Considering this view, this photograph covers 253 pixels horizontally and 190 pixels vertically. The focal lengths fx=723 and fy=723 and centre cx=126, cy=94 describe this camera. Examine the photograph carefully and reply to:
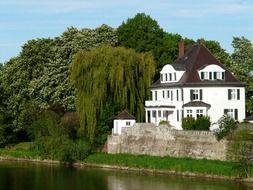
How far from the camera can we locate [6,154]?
2586 inches

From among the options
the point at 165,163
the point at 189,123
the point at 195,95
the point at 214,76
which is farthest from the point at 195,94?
the point at 165,163

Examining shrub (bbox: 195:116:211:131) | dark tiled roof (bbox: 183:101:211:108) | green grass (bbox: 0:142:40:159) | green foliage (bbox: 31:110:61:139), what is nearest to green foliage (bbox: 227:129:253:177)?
shrub (bbox: 195:116:211:131)

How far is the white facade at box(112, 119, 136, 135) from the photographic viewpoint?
5700 cm

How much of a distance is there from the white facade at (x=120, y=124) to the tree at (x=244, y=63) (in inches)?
431

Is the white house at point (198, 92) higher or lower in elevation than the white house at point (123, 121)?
higher

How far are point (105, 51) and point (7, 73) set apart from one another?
1446cm

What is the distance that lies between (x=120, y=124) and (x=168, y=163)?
26.5ft

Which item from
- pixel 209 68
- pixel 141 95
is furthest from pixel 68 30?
pixel 209 68

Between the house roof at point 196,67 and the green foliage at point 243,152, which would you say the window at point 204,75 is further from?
the green foliage at point 243,152

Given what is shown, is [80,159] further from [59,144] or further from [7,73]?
[7,73]

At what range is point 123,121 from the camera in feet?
187

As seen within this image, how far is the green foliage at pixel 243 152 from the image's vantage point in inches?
1752

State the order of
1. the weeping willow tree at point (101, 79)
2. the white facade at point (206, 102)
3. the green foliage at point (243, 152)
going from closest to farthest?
the green foliage at point (243, 152), the white facade at point (206, 102), the weeping willow tree at point (101, 79)

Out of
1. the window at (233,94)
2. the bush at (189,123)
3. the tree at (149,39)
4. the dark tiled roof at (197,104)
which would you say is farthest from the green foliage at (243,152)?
the tree at (149,39)
